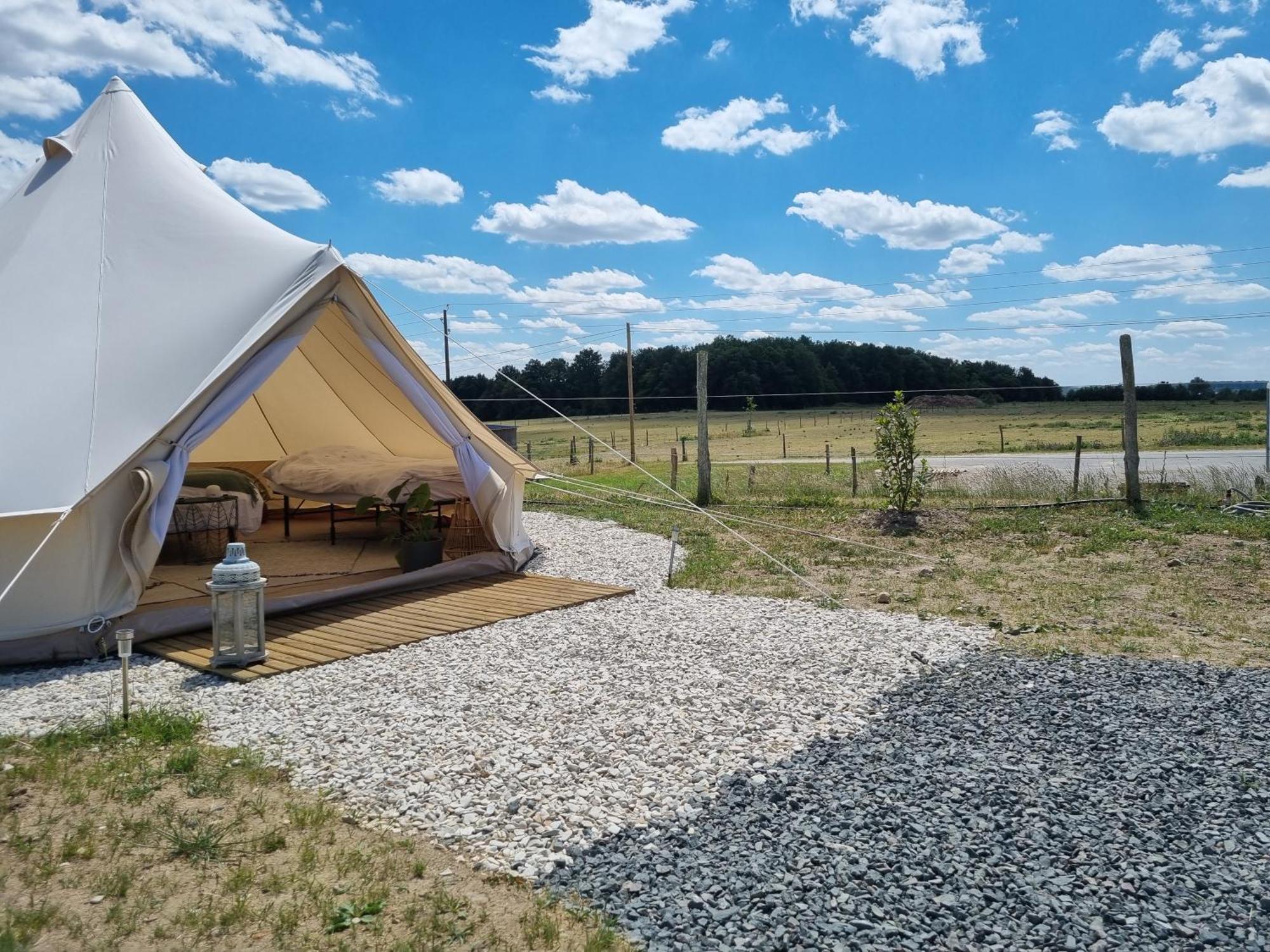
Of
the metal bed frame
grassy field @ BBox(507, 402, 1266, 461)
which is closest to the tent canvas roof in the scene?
the metal bed frame

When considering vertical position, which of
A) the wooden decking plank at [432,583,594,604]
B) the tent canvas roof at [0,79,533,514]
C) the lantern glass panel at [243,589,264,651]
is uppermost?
the tent canvas roof at [0,79,533,514]

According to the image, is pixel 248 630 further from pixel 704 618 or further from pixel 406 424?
pixel 406 424

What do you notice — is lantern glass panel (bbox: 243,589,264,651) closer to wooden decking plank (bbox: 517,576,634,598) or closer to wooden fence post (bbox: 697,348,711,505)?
wooden decking plank (bbox: 517,576,634,598)

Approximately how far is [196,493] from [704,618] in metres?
4.77

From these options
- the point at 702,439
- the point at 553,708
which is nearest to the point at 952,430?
the point at 702,439

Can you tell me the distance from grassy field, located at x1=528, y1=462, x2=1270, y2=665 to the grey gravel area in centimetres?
170

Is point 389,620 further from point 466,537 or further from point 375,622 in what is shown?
point 466,537

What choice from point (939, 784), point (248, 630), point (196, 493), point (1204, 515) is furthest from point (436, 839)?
point (1204, 515)

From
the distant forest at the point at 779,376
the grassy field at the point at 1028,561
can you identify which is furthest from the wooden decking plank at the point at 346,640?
the distant forest at the point at 779,376

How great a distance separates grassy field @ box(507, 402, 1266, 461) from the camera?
1028 inches

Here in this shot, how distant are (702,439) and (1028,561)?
16.8 ft

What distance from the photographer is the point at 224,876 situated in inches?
113

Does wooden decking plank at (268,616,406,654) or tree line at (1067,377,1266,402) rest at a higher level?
tree line at (1067,377,1266,402)

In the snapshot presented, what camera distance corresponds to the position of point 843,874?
9.33 ft
